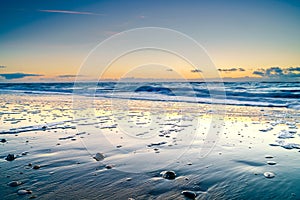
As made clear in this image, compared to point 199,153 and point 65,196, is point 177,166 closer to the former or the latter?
point 199,153

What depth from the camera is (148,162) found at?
212 inches

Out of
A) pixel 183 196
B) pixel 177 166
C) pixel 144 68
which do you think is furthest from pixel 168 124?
pixel 183 196

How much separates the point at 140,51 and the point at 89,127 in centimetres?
367

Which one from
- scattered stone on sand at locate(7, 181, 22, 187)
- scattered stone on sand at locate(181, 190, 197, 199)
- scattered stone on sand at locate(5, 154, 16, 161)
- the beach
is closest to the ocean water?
the beach

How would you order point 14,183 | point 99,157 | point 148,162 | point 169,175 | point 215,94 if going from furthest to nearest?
1. point 215,94
2. point 99,157
3. point 148,162
4. point 169,175
5. point 14,183

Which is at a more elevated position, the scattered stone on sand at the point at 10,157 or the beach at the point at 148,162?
the scattered stone on sand at the point at 10,157

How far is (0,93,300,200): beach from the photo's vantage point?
12.9ft

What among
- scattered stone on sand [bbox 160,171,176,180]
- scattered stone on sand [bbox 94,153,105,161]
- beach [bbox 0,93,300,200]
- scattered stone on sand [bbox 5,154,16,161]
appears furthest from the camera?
scattered stone on sand [bbox 94,153,105,161]

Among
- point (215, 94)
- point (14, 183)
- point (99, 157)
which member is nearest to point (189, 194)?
point (99, 157)

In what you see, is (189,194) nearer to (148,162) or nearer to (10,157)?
(148,162)

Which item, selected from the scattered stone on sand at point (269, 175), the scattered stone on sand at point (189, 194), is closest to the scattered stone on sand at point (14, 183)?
the scattered stone on sand at point (189, 194)

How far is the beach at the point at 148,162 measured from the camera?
12.9ft

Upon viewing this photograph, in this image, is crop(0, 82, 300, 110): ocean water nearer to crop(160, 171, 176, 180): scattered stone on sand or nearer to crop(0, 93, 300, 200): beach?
crop(0, 93, 300, 200): beach

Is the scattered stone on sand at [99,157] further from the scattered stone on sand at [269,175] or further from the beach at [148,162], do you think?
the scattered stone on sand at [269,175]
